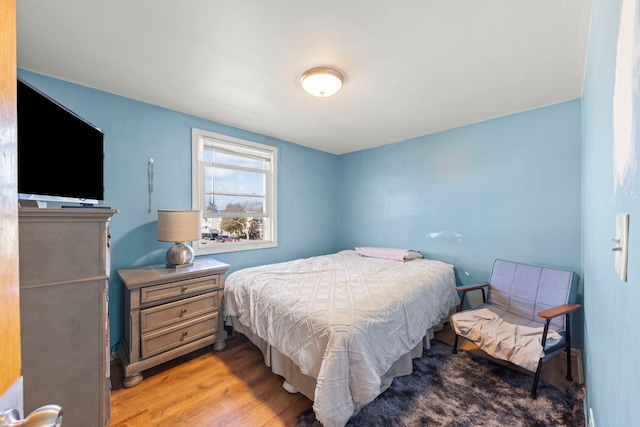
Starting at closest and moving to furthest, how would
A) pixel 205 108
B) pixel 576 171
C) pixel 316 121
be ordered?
pixel 576 171
pixel 205 108
pixel 316 121

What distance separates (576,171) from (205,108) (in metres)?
3.59

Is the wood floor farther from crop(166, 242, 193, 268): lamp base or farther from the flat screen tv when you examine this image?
the flat screen tv

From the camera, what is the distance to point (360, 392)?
1.46 meters

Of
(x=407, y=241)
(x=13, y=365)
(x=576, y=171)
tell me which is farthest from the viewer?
(x=407, y=241)

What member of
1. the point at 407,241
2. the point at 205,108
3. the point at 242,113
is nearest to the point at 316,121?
the point at 242,113

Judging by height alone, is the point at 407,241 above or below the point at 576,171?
below

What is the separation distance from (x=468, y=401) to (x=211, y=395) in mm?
1820

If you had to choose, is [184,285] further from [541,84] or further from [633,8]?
[541,84]

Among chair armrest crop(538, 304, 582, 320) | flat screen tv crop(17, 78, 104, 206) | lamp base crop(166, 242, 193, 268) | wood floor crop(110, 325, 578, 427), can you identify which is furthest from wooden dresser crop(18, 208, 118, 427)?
chair armrest crop(538, 304, 582, 320)

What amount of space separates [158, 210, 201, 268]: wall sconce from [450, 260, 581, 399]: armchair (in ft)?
8.15

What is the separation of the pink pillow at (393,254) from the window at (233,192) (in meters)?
1.34

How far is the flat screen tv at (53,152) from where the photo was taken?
1.12 m

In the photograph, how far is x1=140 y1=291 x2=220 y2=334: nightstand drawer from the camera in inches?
78.2

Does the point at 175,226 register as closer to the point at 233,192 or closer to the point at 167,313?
the point at 167,313
